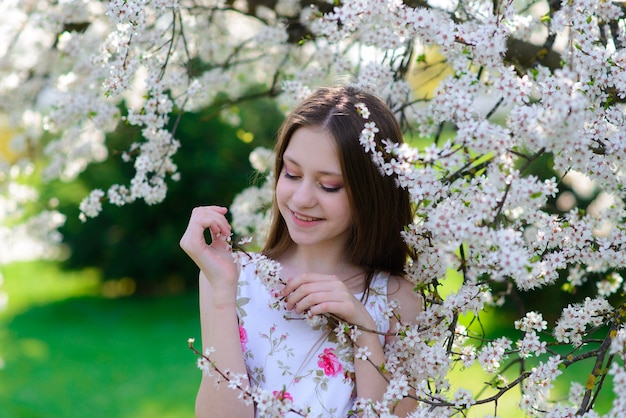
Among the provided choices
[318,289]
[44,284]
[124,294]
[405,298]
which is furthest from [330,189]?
[44,284]

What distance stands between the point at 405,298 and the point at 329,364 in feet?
0.86

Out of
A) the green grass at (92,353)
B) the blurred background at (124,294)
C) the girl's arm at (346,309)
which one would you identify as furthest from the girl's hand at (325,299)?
the blurred background at (124,294)

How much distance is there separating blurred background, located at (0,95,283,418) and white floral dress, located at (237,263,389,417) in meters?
3.09

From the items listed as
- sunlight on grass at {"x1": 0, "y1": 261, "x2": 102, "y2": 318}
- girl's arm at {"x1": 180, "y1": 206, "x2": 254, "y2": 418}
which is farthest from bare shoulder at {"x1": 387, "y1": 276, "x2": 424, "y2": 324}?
sunlight on grass at {"x1": 0, "y1": 261, "x2": 102, "y2": 318}

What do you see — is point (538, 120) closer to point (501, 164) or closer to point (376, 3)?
point (501, 164)

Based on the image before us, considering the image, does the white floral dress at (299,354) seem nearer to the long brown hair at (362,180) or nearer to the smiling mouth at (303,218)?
the long brown hair at (362,180)

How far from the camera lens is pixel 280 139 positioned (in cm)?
181

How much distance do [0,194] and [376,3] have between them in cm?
302

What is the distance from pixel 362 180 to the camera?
164 centimetres

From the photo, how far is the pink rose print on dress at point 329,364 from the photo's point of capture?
168 centimetres

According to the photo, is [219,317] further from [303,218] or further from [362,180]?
[362,180]

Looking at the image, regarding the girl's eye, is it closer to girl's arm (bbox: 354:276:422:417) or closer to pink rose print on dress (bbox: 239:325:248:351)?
girl's arm (bbox: 354:276:422:417)

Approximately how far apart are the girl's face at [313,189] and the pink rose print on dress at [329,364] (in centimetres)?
28

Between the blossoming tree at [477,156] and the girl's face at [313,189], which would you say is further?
the girl's face at [313,189]
